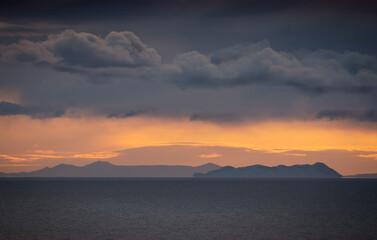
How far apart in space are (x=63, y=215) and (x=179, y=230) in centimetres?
2458

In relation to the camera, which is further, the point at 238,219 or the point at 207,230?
the point at 238,219

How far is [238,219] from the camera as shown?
217 ft

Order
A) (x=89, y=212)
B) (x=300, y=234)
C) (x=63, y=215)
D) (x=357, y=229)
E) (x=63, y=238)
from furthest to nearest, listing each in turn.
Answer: (x=89, y=212)
(x=63, y=215)
(x=357, y=229)
(x=300, y=234)
(x=63, y=238)

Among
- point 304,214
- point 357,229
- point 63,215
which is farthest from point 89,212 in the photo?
point 357,229

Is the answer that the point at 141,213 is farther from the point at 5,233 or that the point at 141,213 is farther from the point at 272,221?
the point at 5,233

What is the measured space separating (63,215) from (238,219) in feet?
88.7

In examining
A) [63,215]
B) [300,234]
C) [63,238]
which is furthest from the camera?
[63,215]

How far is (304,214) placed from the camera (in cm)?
7450

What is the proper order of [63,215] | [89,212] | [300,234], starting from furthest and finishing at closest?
[89,212] < [63,215] < [300,234]

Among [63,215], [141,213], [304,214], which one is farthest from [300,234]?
[63,215]

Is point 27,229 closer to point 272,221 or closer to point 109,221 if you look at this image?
point 109,221

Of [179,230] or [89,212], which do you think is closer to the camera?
[179,230]

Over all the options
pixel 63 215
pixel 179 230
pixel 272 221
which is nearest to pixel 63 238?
pixel 179 230

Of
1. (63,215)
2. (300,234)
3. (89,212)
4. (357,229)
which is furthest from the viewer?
(89,212)
